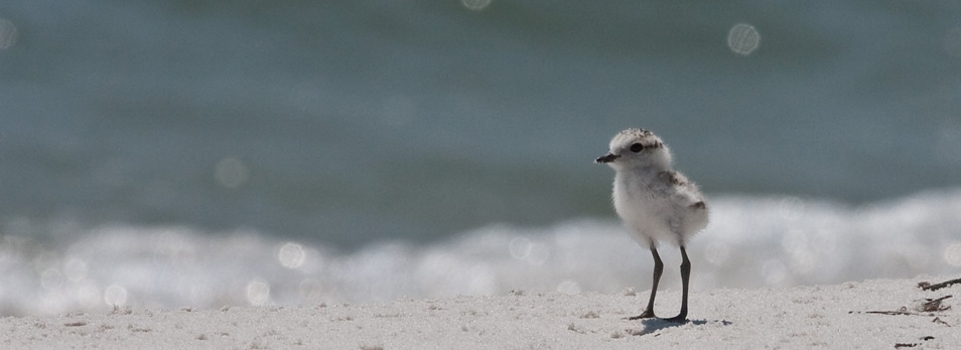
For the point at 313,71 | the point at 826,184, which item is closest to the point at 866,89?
the point at 826,184

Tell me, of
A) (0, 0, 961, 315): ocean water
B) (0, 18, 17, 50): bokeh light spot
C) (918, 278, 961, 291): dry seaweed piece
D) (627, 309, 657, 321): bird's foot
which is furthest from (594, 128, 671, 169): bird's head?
(0, 18, 17, 50): bokeh light spot

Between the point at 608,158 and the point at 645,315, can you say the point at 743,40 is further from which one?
the point at 645,315

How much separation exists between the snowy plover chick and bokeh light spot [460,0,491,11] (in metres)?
9.89

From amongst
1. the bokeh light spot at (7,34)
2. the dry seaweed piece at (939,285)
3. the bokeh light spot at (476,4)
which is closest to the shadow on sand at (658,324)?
the dry seaweed piece at (939,285)

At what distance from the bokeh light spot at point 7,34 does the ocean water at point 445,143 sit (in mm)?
26

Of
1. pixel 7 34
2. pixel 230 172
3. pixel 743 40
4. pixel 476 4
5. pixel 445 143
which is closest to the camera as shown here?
pixel 230 172

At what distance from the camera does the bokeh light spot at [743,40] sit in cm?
1514

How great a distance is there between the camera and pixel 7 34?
44.5ft

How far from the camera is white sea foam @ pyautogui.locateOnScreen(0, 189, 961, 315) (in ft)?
32.6

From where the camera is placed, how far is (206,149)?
12531 mm

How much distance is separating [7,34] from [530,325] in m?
10.5

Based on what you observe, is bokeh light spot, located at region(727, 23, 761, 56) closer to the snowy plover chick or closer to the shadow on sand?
the snowy plover chick

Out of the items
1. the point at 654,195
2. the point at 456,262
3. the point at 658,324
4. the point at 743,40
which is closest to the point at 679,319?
the point at 658,324

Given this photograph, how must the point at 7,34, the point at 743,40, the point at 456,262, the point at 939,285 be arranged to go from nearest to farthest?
the point at 939,285, the point at 456,262, the point at 7,34, the point at 743,40
